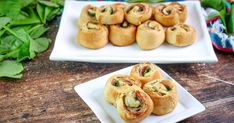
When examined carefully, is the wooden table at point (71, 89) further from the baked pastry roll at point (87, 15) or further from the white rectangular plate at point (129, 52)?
the baked pastry roll at point (87, 15)

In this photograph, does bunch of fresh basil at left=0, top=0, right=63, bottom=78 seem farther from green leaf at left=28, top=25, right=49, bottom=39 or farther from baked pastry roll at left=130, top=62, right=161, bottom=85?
baked pastry roll at left=130, top=62, right=161, bottom=85

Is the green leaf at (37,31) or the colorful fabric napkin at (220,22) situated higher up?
the colorful fabric napkin at (220,22)

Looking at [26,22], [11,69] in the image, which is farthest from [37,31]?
[11,69]

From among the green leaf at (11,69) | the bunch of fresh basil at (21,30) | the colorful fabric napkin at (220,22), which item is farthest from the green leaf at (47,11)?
the colorful fabric napkin at (220,22)

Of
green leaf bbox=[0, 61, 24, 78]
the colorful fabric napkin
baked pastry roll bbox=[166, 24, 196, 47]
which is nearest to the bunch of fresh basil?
green leaf bbox=[0, 61, 24, 78]

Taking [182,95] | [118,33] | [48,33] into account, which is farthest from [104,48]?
[182,95]

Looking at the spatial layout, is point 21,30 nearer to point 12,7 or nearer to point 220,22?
point 12,7

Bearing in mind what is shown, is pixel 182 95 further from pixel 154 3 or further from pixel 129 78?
pixel 154 3
